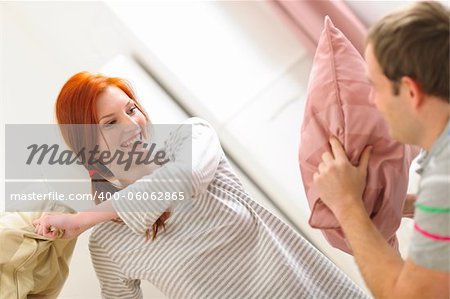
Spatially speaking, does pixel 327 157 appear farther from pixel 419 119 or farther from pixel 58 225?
pixel 58 225

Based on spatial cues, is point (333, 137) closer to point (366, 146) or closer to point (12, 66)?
point (366, 146)

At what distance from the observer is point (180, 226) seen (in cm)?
142

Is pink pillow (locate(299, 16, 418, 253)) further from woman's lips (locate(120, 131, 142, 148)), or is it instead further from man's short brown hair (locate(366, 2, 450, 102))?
woman's lips (locate(120, 131, 142, 148))

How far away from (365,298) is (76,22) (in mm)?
1347

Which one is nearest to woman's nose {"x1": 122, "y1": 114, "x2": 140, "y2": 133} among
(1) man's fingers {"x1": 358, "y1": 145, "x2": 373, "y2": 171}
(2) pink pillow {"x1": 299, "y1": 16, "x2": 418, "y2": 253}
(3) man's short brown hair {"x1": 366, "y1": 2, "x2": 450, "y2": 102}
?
(2) pink pillow {"x1": 299, "y1": 16, "x2": 418, "y2": 253}

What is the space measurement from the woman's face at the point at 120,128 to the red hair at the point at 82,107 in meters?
0.01

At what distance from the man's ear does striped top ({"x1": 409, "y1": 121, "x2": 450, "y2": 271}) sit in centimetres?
6

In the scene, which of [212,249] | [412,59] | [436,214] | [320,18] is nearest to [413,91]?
[412,59]

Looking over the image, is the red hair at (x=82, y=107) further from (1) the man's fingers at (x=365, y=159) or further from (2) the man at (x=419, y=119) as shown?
(2) the man at (x=419, y=119)

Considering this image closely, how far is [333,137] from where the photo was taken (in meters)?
1.24

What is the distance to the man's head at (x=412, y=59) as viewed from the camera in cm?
97

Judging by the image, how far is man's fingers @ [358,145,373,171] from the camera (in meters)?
1.21

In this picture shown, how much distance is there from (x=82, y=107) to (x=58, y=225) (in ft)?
0.89

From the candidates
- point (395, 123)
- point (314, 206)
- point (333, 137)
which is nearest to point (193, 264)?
point (314, 206)
